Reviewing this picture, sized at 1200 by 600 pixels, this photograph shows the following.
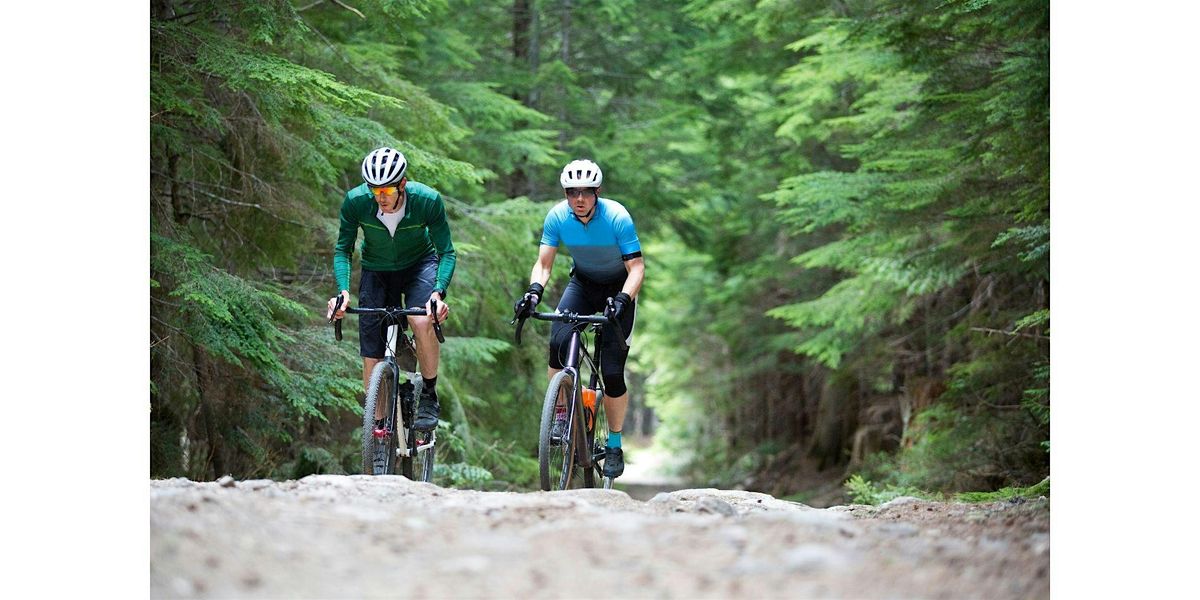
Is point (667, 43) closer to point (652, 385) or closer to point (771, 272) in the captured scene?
point (771, 272)

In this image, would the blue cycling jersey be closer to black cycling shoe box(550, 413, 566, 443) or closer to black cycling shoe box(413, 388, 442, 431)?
black cycling shoe box(550, 413, 566, 443)

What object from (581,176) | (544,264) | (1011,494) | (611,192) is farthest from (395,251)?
(611,192)

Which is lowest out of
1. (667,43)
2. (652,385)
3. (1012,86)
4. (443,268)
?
(652,385)

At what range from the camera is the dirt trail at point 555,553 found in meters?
3.71

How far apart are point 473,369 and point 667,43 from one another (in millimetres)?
7376

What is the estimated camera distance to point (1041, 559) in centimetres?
421

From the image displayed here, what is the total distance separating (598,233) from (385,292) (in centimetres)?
136

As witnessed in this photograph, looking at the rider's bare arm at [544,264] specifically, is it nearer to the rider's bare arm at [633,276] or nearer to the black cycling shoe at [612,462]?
the rider's bare arm at [633,276]

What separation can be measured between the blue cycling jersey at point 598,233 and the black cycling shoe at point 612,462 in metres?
1.39

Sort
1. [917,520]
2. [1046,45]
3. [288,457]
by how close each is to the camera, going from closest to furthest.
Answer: [917,520] < [1046,45] < [288,457]

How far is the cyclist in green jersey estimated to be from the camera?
21.4 ft

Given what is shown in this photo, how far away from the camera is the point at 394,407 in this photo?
6.89 meters
